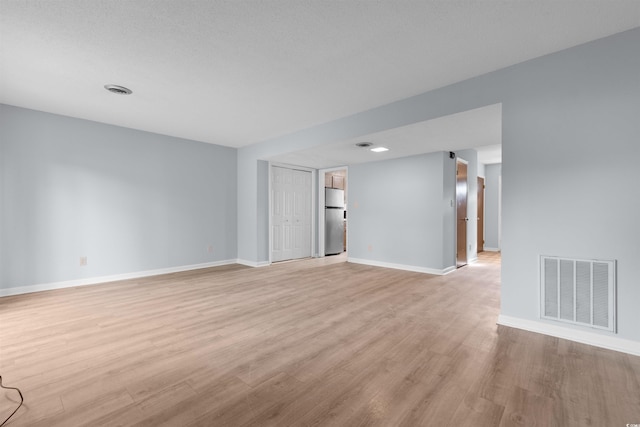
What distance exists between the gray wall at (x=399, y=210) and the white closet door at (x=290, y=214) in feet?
3.89

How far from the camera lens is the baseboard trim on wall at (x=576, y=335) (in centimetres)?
218

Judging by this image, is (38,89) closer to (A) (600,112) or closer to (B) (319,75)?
(B) (319,75)

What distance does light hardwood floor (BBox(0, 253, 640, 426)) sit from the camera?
1.54 m

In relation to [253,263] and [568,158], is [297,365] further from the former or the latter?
[253,263]

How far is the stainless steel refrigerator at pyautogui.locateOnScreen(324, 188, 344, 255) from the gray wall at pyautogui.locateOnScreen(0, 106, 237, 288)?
2523 millimetres

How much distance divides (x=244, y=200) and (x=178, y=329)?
3669mm

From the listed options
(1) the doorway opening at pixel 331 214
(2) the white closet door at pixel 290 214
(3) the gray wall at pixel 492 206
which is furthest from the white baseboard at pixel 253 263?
(3) the gray wall at pixel 492 206

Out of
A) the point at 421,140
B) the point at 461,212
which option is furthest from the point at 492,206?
the point at 421,140

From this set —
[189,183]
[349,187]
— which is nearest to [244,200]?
[189,183]

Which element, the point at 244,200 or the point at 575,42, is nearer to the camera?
the point at 575,42

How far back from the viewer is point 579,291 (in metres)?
2.39

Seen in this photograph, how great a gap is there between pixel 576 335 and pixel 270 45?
11.5ft

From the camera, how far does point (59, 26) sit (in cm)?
212

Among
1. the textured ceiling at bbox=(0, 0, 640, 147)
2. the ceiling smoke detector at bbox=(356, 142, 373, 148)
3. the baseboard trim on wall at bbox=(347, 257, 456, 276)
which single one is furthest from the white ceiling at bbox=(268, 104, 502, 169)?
the baseboard trim on wall at bbox=(347, 257, 456, 276)
